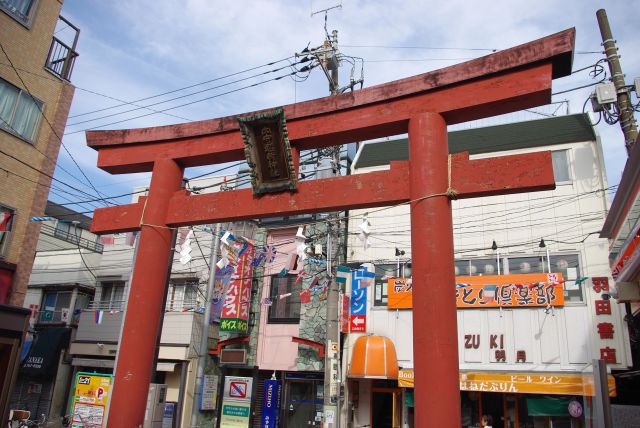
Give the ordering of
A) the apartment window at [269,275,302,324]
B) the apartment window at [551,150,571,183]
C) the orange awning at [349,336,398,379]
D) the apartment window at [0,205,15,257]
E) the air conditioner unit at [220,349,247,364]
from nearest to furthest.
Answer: the apartment window at [0,205,15,257]
the orange awning at [349,336,398,379]
the apartment window at [551,150,571,183]
the air conditioner unit at [220,349,247,364]
the apartment window at [269,275,302,324]

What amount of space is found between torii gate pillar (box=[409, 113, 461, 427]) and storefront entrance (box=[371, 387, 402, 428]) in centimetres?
1172

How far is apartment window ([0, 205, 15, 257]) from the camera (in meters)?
14.0

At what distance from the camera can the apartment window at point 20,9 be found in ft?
48.3

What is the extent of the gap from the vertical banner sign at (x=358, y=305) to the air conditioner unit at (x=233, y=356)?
4523 millimetres

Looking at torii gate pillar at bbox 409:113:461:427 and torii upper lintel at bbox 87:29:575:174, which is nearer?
torii gate pillar at bbox 409:113:461:427

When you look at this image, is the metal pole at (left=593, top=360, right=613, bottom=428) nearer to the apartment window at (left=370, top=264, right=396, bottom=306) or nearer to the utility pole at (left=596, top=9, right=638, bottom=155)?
the utility pole at (left=596, top=9, right=638, bottom=155)

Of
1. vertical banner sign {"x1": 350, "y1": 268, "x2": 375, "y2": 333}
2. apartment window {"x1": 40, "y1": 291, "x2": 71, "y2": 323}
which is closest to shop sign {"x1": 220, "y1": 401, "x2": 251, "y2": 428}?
vertical banner sign {"x1": 350, "y1": 268, "x2": 375, "y2": 333}

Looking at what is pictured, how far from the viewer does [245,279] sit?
19641 mm

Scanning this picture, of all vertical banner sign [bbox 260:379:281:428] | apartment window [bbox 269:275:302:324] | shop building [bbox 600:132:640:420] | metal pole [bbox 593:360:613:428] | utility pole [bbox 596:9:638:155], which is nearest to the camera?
metal pole [bbox 593:360:613:428]

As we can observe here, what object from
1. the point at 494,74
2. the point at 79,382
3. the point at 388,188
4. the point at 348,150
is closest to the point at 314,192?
the point at 388,188

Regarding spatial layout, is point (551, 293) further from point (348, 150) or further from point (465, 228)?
point (348, 150)

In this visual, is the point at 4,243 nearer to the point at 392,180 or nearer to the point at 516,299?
the point at 392,180

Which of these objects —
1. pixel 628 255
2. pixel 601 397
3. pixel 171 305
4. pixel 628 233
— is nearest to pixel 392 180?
pixel 601 397

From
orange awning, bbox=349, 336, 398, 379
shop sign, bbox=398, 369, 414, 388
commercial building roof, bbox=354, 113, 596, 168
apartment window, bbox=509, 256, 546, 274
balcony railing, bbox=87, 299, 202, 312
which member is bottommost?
shop sign, bbox=398, 369, 414, 388
